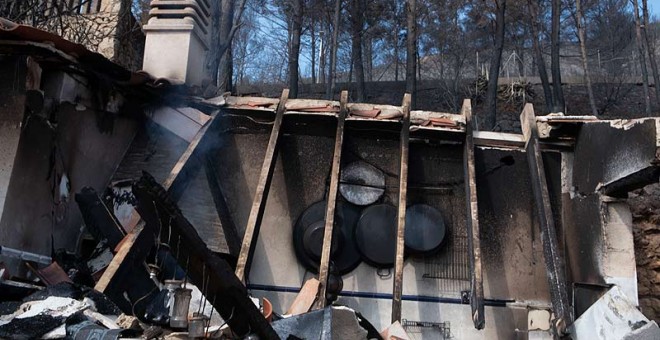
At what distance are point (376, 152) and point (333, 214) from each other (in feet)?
4.61

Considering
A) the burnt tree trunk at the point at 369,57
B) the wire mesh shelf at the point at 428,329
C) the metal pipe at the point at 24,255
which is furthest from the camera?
the burnt tree trunk at the point at 369,57

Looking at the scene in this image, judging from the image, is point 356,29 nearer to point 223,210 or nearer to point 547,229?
point 223,210

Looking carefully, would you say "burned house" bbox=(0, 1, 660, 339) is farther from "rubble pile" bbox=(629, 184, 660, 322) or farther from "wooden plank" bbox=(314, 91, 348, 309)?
"rubble pile" bbox=(629, 184, 660, 322)

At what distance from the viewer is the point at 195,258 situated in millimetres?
3057

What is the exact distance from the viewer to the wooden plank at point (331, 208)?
16.6 ft

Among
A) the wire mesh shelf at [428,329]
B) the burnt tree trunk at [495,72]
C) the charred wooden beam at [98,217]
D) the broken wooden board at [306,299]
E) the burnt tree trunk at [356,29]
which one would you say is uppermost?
the burnt tree trunk at [356,29]

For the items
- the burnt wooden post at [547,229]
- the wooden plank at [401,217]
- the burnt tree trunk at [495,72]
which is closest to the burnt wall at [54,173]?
the wooden plank at [401,217]

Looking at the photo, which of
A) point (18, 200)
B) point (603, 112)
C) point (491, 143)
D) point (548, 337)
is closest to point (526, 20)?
point (603, 112)

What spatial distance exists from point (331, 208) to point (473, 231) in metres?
1.40

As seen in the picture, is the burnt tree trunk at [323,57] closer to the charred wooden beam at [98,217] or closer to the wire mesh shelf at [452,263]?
the wire mesh shelf at [452,263]

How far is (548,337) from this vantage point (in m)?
5.76

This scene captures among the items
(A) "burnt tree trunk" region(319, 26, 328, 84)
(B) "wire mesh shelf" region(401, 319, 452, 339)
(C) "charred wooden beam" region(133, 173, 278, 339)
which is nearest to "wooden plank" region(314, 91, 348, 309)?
(B) "wire mesh shelf" region(401, 319, 452, 339)

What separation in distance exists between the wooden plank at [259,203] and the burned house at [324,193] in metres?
0.02

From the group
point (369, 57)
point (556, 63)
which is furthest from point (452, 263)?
point (369, 57)
